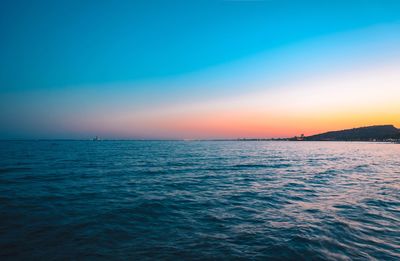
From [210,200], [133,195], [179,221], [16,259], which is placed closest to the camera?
[16,259]

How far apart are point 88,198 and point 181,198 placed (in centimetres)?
703

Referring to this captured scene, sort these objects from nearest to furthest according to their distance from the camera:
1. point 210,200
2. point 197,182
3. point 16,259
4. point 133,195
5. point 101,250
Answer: point 16,259, point 101,250, point 210,200, point 133,195, point 197,182

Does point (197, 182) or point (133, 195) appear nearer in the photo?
point (133, 195)

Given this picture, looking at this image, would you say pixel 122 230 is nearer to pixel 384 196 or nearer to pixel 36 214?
pixel 36 214

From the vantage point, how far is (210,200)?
16938 mm

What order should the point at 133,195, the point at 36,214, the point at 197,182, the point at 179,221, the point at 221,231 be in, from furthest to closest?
the point at 197,182 → the point at 133,195 → the point at 36,214 → the point at 179,221 → the point at 221,231

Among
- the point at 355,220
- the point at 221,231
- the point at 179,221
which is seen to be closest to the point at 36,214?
the point at 179,221

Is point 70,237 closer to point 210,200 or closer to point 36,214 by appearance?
point 36,214

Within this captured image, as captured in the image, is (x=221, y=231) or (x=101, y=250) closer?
(x=101, y=250)

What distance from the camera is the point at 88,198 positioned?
679 inches

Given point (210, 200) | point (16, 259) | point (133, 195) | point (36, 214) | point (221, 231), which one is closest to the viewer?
point (16, 259)

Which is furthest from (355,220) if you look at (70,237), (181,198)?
(70,237)

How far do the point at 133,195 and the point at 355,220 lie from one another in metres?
15.0

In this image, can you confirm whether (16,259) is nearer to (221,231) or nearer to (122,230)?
(122,230)
